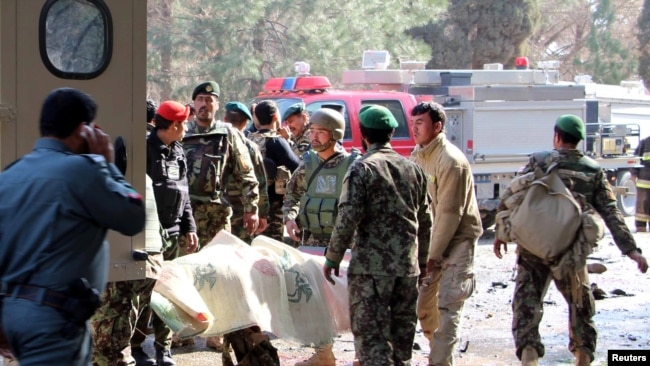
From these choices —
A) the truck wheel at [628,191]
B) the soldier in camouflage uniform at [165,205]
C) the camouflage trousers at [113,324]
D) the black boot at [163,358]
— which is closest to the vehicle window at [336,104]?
the truck wheel at [628,191]

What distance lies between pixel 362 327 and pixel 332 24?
52.4 ft

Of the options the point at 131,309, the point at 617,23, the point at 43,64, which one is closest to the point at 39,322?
the point at 43,64

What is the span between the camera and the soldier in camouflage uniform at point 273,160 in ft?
29.6

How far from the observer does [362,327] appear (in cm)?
598

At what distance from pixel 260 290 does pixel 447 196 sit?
1388 millimetres

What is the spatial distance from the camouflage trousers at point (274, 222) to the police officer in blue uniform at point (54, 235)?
5.03 m

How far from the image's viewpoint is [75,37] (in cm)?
523

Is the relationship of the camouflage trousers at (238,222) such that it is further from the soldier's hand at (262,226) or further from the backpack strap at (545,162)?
the backpack strap at (545,162)

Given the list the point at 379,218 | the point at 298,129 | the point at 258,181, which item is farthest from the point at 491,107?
the point at 379,218

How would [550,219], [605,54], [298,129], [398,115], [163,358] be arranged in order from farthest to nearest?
1. [605,54]
2. [398,115]
3. [298,129]
4. [163,358]
5. [550,219]

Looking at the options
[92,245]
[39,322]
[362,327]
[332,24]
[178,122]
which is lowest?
[362,327]

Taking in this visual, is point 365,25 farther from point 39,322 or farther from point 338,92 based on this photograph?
point 39,322

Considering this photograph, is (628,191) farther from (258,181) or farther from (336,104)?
(258,181)

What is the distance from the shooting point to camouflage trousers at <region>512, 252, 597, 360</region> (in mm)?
6758
